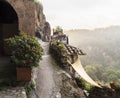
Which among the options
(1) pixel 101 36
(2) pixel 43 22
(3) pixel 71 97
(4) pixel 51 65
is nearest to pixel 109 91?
(3) pixel 71 97

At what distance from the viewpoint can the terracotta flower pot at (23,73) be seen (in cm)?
1429

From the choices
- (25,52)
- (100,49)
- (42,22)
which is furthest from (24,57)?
(100,49)

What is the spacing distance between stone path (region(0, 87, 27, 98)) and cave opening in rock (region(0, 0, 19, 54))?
5848 mm

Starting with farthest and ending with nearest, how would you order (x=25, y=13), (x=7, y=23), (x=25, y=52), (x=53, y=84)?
(x=7, y=23) < (x=25, y=13) < (x=53, y=84) < (x=25, y=52)

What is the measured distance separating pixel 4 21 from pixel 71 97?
7505 mm

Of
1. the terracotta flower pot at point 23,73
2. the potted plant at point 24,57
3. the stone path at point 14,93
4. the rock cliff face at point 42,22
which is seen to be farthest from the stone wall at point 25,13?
the rock cliff face at point 42,22

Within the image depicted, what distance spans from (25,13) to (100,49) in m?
65.9

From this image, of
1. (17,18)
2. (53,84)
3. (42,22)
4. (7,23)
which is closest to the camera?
(53,84)

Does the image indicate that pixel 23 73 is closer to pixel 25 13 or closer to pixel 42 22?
pixel 25 13

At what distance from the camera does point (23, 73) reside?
47.0 feet

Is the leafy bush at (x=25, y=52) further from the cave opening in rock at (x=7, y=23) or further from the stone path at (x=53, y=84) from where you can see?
the cave opening in rock at (x=7, y=23)

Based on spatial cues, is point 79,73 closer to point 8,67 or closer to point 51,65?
point 51,65

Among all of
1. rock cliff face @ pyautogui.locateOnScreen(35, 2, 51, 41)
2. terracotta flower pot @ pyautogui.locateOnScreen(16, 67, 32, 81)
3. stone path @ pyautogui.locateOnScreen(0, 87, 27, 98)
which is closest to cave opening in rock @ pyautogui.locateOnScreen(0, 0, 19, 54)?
terracotta flower pot @ pyautogui.locateOnScreen(16, 67, 32, 81)

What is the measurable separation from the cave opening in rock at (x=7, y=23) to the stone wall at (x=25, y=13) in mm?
1479
